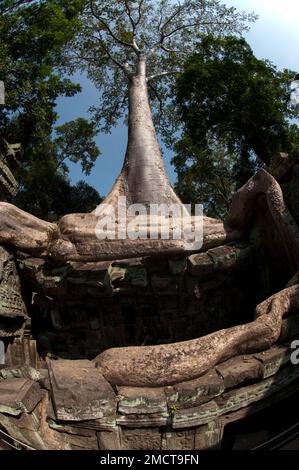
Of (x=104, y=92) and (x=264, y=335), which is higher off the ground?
(x=104, y=92)

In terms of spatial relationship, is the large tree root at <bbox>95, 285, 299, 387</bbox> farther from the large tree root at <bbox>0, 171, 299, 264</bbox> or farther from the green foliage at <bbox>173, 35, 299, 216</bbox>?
the green foliage at <bbox>173, 35, 299, 216</bbox>

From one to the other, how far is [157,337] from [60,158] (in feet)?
46.1

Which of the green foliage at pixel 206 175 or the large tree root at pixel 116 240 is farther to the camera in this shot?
the green foliage at pixel 206 175

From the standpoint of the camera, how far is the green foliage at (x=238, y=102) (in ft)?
38.1

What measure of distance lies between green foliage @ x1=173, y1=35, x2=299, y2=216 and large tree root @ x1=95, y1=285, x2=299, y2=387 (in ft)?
27.8

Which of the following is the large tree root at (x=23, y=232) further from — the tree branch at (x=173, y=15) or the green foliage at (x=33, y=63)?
the tree branch at (x=173, y=15)

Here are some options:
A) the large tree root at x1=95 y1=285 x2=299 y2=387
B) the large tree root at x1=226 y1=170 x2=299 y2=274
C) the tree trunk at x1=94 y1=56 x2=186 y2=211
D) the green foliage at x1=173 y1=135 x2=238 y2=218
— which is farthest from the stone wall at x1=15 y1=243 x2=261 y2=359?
the green foliage at x1=173 y1=135 x2=238 y2=218

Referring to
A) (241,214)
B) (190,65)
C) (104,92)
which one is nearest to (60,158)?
(104,92)

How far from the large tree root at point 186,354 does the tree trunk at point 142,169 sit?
4.04 m

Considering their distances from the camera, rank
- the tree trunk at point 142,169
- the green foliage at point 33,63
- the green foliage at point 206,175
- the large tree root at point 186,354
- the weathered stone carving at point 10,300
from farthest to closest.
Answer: the green foliage at point 206,175
the green foliage at point 33,63
the tree trunk at point 142,169
the weathered stone carving at point 10,300
the large tree root at point 186,354

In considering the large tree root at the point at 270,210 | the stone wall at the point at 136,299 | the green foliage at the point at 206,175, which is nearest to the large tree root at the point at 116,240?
the large tree root at the point at 270,210

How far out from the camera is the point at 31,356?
436cm

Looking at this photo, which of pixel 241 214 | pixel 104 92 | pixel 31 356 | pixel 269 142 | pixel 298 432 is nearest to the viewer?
pixel 298 432
